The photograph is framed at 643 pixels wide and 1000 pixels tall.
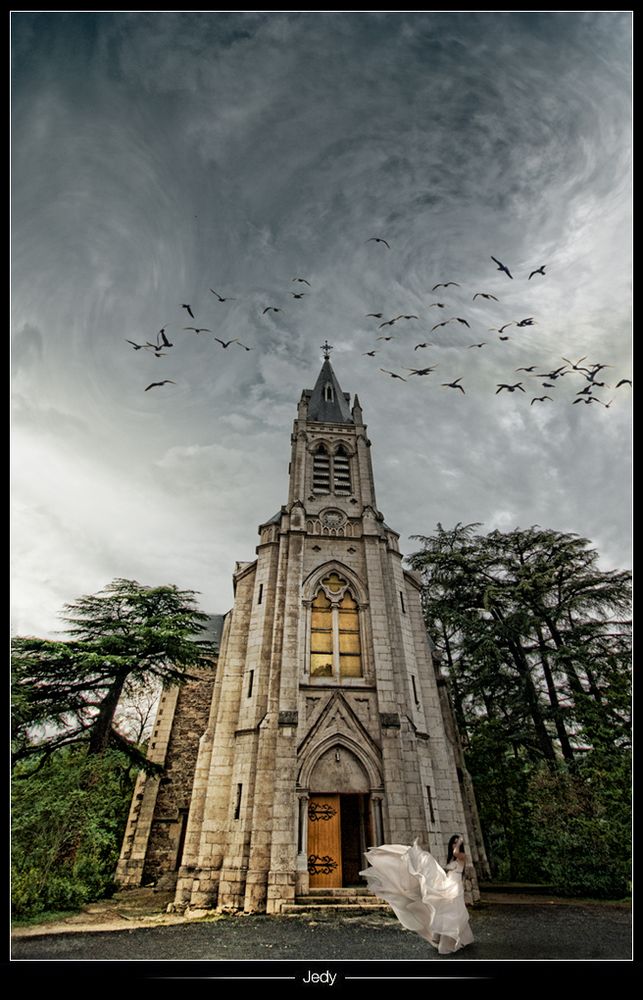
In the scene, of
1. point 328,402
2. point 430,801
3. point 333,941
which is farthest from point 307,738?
point 328,402

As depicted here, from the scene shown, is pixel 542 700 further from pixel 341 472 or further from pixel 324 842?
pixel 341 472

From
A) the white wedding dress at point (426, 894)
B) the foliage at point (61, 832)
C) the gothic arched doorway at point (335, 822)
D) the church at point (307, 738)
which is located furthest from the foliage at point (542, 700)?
the foliage at point (61, 832)

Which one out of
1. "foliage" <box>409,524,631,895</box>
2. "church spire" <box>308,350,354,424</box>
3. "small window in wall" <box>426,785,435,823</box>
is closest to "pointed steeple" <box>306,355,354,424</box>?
"church spire" <box>308,350,354,424</box>

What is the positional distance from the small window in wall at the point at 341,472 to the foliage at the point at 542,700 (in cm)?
555

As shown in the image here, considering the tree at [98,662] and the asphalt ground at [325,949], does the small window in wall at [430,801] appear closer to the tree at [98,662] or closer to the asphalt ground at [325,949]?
the asphalt ground at [325,949]

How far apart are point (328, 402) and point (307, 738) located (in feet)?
58.2

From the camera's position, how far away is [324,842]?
42.5ft


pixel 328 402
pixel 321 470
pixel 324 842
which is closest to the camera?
pixel 324 842

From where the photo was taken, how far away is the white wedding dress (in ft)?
22.4

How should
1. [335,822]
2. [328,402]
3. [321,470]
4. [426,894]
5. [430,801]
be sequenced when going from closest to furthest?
[426,894] < [335,822] < [430,801] < [321,470] < [328,402]

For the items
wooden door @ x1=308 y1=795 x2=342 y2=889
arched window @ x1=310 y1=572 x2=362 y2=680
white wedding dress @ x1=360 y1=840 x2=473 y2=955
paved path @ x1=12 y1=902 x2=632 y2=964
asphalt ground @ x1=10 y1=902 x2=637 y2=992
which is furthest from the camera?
arched window @ x1=310 y1=572 x2=362 y2=680

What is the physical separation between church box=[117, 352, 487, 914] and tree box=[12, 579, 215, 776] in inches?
80.5

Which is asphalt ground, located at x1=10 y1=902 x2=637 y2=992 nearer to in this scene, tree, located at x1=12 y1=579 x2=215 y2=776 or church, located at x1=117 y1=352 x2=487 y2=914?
church, located at x1=117 y1=352 x2=487 y2=914

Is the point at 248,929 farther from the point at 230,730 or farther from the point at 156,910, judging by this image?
the point at 230,730
